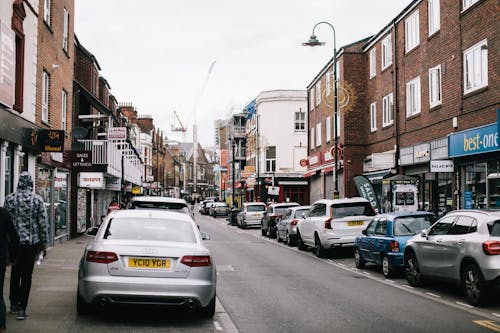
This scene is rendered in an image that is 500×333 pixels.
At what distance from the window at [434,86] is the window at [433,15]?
1454 millimetres

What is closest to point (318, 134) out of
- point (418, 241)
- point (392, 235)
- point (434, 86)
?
point (434, 86)

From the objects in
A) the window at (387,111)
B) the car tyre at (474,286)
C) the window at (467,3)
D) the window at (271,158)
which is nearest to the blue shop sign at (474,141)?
the window at (467,3)

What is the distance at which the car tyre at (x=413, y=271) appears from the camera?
12.7m

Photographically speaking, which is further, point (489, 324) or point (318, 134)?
point (318, 134)

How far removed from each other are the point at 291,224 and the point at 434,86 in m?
7.50

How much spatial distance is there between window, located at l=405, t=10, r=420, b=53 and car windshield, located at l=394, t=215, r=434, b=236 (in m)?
12.9

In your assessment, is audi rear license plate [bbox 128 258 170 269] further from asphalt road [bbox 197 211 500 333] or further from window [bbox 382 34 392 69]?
window [bbox 382 34 392 69]

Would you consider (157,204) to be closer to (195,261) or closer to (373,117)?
(195,261)

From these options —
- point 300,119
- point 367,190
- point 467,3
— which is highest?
point 300,119

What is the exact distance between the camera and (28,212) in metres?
8.68

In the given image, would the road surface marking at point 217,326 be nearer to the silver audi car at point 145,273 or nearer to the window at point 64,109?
the silver audi car at point 145,273

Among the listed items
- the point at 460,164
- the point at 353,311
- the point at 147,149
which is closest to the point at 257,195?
the point at 147,149

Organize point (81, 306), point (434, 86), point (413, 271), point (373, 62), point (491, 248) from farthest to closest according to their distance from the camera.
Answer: point (373, 62) → point (434, 86) → point (413, 271) → point (491, 248) → point (81, 306)

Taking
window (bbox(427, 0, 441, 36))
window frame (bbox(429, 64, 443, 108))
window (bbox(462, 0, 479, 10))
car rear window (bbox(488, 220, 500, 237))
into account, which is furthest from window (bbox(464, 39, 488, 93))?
car rear window (bbox(488, 220, 500, 237))
